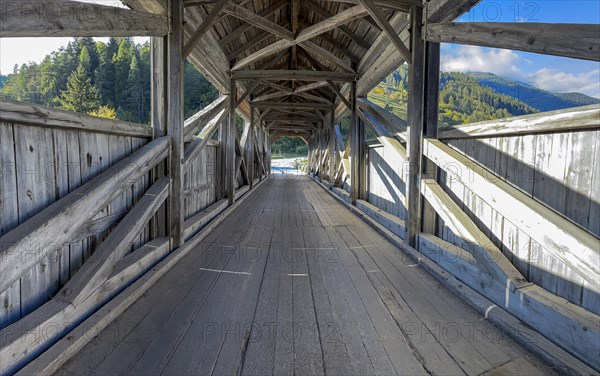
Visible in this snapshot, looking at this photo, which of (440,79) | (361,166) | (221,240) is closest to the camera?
(440,79)

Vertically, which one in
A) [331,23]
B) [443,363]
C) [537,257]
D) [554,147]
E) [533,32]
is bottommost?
[443,363]

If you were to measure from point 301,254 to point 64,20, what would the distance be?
2.78 meters

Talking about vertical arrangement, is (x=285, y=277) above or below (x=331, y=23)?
below

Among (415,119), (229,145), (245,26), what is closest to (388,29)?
(415,119)

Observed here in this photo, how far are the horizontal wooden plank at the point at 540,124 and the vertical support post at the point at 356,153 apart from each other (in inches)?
136

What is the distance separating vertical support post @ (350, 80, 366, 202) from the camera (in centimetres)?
606

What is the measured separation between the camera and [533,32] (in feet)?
5.86

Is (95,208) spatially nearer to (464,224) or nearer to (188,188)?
(188,188)

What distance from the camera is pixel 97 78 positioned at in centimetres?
821

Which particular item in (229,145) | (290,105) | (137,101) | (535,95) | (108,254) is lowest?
(108,254)

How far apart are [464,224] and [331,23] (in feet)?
11.8

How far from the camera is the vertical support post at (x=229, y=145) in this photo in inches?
234

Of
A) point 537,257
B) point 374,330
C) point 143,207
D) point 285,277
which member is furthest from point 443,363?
point 143,207

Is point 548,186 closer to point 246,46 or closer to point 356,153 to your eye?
point 356,153
